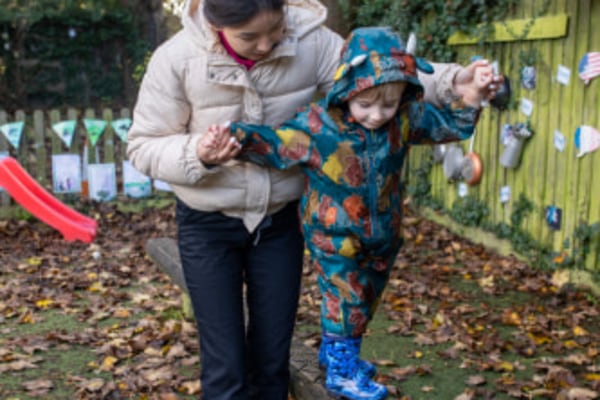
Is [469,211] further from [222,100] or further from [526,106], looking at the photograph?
[222,100]

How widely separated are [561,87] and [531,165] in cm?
80

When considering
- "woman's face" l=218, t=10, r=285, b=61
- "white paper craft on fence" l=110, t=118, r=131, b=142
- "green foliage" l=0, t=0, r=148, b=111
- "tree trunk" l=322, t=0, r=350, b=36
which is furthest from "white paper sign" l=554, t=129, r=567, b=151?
"green foliage" l=0, t=0, r=148, b=111

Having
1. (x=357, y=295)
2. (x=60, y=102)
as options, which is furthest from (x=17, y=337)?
(x=60, y=102)

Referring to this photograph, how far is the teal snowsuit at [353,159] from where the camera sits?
2.40m

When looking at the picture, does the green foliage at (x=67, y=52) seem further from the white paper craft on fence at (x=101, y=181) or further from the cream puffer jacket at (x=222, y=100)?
the cream puffer jacket at (x=222, y=100)

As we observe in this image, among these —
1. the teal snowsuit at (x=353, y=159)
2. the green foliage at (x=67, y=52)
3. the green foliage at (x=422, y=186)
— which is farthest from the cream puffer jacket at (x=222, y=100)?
the green foliage at (x=67, y=52)

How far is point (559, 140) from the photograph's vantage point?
20.4 ft

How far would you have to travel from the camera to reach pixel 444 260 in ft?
23.0

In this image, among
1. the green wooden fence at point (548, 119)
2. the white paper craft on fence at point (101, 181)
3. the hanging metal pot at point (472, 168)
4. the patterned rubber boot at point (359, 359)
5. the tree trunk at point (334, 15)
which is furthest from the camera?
the white paper craft on fence at point (101, 181)

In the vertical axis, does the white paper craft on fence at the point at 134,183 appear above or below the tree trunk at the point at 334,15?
below

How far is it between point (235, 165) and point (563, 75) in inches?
169

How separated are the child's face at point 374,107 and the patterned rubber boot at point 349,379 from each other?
2.77ft

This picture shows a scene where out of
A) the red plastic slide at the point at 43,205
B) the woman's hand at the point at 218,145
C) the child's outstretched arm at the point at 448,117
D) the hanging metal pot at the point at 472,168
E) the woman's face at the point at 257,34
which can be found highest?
the woman's face at the point at 257,34

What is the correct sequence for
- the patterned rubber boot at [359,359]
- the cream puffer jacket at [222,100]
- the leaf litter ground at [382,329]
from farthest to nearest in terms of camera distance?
the leaf litter ground at [382,329] → the patterned rubber boot at [359,359] → the cream puffer jacket at [222,100]
